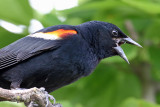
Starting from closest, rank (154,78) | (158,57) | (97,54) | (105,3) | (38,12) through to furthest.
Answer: (97,54), (105,3), (158,57), (154,78), (38,12)

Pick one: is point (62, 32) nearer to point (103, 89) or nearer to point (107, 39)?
point (107, 39)

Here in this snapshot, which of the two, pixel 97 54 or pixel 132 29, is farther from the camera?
pixel 132 29

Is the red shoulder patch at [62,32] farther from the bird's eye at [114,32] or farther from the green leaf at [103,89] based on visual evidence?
the green leaf at [103,89]

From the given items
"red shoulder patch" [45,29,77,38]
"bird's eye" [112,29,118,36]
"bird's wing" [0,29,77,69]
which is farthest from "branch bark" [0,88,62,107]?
"bird's eye" [112,29,118,36]

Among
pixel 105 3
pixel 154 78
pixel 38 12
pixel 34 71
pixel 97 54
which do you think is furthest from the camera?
pixel 38 12

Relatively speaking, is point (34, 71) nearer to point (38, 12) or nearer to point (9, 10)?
point (9, 10)

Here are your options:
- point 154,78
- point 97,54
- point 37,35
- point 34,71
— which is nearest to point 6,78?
point 34,71

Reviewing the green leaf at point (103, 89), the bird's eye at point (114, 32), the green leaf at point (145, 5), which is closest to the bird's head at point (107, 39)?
the bird's eye at point (114, 32)
